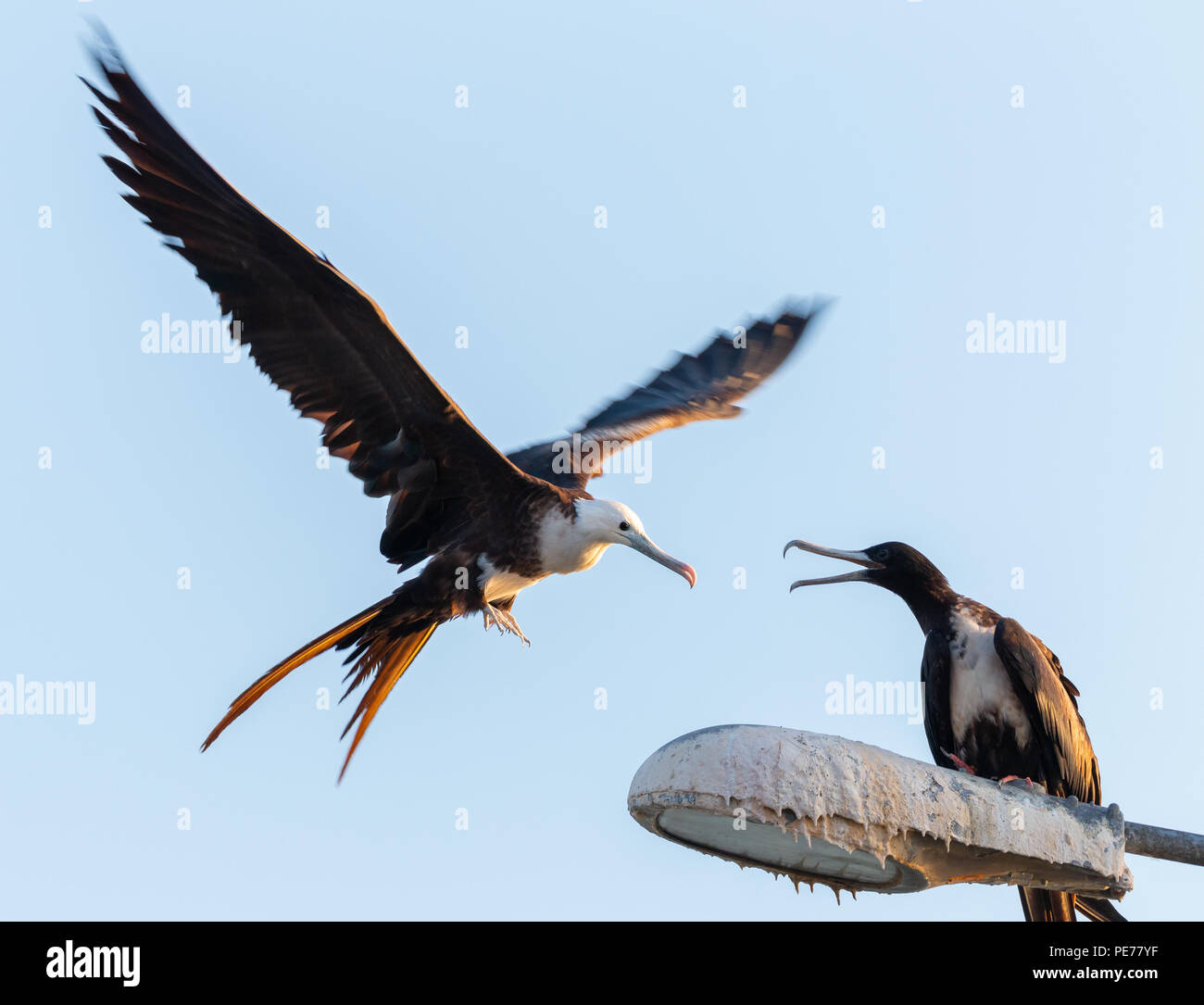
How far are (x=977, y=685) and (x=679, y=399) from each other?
4.43 meters

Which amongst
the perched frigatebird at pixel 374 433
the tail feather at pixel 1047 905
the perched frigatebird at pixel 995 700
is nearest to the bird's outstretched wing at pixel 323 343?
the perched frigatebird at pixel 374 433

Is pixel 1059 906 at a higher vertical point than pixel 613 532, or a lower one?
lower

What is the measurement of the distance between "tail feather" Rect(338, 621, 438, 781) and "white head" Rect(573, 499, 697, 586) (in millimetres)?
1040

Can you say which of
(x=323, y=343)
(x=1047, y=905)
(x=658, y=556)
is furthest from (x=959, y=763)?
(x=323, y=343)

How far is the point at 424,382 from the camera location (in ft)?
25.6

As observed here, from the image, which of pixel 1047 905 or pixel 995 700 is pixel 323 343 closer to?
pixel 995 700

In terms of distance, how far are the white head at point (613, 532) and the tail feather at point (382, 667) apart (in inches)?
40.9

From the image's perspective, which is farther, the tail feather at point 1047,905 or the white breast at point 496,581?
the white breast at point 496,581

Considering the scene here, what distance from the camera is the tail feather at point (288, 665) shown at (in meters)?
7.10

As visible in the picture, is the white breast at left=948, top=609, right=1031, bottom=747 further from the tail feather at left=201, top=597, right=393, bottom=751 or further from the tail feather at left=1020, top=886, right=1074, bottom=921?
the tail feather at left=201, top=597, right=393, bottom=751

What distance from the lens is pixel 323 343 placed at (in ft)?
25.4

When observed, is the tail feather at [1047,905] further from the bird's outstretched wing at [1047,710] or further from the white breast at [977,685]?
the white breast at [977,685]

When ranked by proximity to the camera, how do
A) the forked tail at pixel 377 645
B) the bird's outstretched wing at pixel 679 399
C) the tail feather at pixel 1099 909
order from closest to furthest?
the tail feather at pixel 1099 909 < the forked tail at pixel 377 645 < the bird's outstretched wing at pixel 679 399

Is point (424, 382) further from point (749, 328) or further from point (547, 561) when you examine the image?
point (749, 328)
